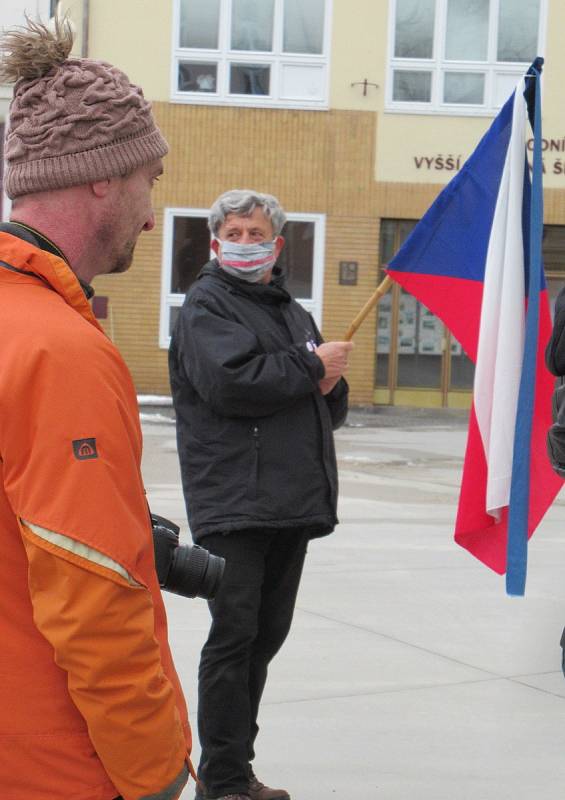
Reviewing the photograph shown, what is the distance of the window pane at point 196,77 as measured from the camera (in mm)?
21484

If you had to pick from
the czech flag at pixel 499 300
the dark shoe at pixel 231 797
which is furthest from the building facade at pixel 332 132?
the dark shoe at pixel 231 797

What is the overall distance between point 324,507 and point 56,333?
2.30m

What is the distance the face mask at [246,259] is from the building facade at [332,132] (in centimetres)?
1716

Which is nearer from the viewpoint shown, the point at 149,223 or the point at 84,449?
the point at 84,449

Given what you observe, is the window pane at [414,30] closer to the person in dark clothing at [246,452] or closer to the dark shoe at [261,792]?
the person in dark clothing at [246,452]

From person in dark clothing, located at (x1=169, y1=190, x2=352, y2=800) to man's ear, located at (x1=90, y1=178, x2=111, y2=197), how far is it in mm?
1849

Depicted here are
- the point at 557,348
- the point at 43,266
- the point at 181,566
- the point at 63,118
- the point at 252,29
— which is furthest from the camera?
the point at 252,29

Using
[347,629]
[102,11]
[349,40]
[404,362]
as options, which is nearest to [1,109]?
[102,11]

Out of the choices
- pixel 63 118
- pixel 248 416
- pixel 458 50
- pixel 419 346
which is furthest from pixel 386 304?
pixel 63 118

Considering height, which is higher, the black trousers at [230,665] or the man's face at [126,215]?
the man's face at [126,215]

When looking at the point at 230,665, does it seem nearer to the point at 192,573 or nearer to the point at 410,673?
the point at 192,573

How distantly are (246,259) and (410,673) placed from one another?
7.47 feet

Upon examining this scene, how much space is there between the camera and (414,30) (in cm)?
2152

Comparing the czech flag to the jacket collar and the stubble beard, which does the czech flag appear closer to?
the stubble beard
